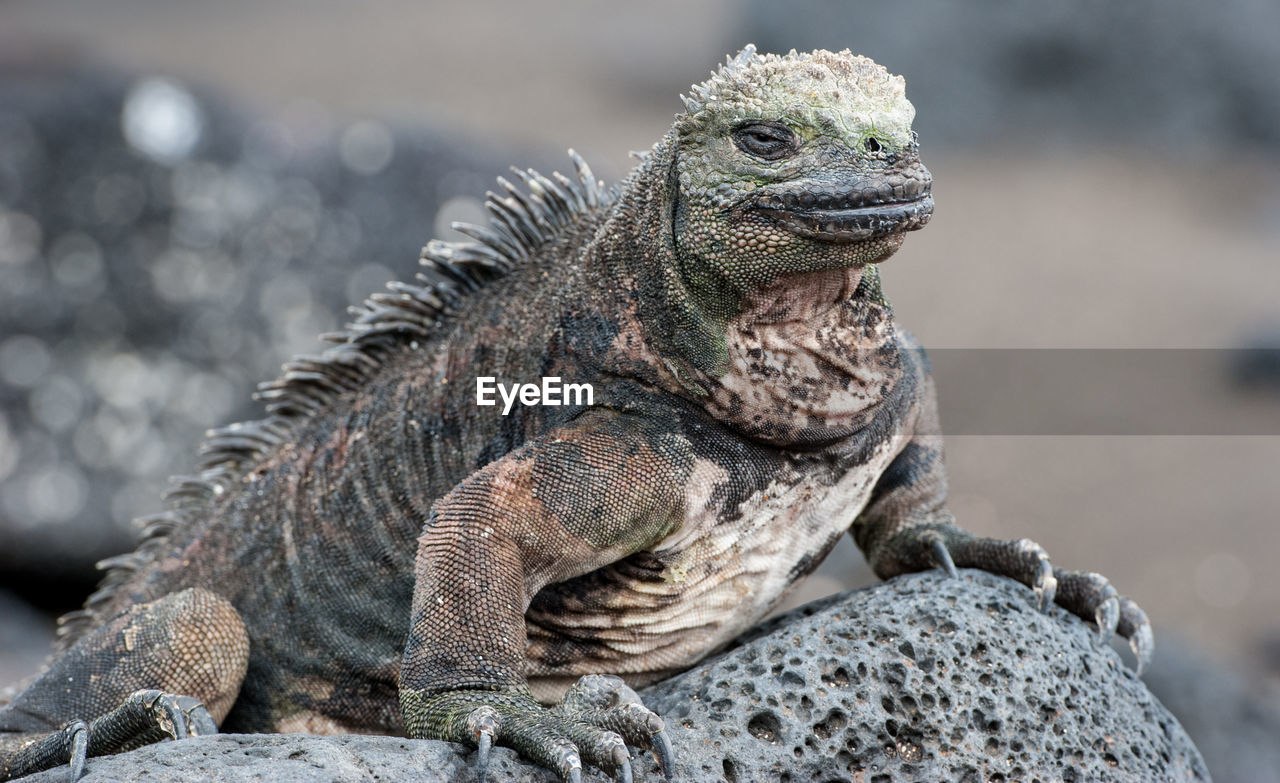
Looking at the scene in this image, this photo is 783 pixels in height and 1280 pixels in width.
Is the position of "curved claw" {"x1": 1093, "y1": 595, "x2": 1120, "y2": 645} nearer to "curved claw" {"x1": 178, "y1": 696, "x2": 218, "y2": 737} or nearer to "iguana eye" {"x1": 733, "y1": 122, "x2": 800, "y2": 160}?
"iguana eye" {"x1": 733, "y1": 122, "x2": 800, "y2": 160}

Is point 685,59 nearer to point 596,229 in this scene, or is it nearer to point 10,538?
point 10,538

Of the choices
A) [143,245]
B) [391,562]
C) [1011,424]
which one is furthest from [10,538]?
[1011,424]

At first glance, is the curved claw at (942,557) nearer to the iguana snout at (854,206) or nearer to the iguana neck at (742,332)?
the iguana neck at (742,332)

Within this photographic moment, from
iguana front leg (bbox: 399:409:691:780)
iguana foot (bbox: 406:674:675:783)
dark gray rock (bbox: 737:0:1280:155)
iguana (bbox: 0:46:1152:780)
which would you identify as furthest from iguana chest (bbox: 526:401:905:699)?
dark gray rock (bbox: 737:0:1280:155)

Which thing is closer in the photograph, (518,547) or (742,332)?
(518,547)

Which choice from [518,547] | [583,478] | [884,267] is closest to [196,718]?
[518,547]

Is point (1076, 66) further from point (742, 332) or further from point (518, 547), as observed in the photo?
point (518, 547)

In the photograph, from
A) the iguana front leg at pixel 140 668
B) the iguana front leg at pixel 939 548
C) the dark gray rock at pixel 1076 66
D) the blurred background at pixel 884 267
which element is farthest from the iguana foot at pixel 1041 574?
the dark gray rock at pixel 1076 66
